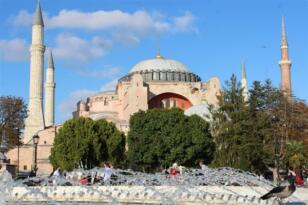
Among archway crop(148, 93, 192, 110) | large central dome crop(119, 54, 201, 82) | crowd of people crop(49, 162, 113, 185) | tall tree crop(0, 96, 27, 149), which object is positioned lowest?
crowd of people crop(49, 162, 113, 185)

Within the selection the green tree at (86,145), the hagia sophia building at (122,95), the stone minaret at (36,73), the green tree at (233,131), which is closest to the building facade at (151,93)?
the hagia sophia building at (122,95)

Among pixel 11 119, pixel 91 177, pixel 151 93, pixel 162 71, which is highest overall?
pixel 162 71

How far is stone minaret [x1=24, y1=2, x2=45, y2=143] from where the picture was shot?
40125 millimetres

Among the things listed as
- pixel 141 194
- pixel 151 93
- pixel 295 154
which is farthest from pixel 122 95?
pixel 141 194

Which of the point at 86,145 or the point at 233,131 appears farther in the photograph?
the point at 86,145

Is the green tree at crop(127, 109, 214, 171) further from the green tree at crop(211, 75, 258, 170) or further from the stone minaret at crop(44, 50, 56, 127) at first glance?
the stone minaret at crop(44, 50, 56, 127)

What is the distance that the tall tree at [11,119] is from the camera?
30.2 m

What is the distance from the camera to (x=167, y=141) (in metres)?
29.2

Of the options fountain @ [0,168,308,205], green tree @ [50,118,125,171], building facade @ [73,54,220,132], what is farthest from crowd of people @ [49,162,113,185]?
building facade @ [73,54,220,132]

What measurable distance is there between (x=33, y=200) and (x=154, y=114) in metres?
19.6

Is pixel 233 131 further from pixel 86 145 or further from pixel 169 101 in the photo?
pixel 169 101

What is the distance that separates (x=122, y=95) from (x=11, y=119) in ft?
63.4

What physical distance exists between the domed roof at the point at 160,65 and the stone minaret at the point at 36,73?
47.2 ft

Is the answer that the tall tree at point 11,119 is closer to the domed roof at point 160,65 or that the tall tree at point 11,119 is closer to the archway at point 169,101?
the archway at point 169,101
